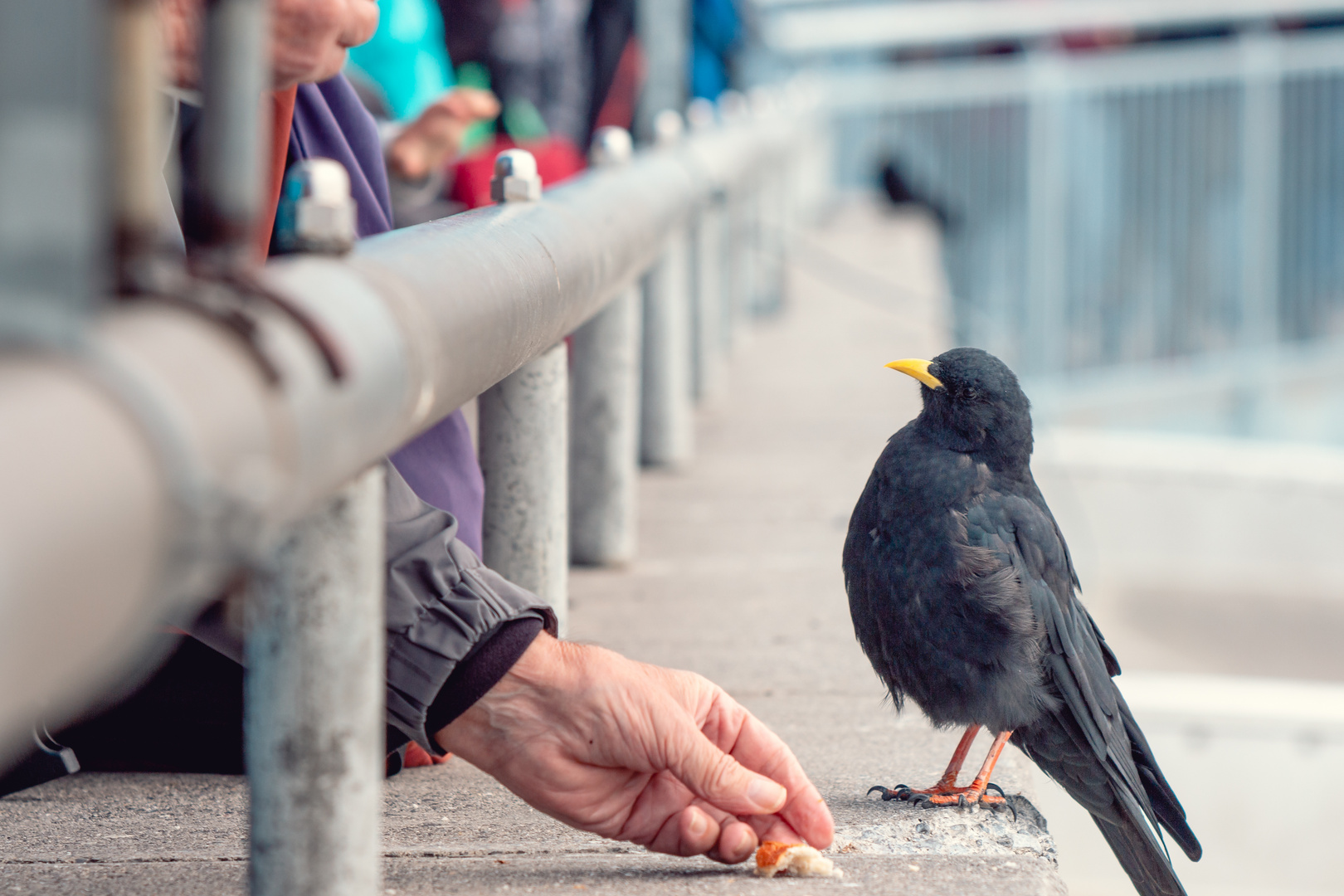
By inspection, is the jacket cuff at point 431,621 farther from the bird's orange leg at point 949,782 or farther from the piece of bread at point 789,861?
the bird's orange leg at point 949,782

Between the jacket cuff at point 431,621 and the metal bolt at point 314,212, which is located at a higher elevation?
the metal bolt at point 314,212

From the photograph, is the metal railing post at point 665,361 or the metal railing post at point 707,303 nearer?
the metal railing post at point 665,361

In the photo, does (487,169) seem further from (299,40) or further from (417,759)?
(299,40)

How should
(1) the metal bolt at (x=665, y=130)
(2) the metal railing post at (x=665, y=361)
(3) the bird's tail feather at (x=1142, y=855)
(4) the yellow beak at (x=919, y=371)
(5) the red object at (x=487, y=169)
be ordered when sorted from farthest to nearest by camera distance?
(1) the metal bolt at (x=665, y=130) < (5) the red object at (x=487, y=169) < (2) the metal railing post at (x=665, y=361) < (4) the yellow beak at (x=919, y=371) < (3) the bird's tail feather at (x=1142, y=855)

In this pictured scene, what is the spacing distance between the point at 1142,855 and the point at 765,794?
699 millimetres

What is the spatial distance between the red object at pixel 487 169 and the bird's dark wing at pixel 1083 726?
2294 millimetres

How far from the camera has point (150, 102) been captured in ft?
2.84

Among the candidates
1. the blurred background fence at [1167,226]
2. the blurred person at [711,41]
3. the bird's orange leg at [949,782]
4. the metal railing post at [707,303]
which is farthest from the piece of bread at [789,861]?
the blurred background fence at [1167,226]

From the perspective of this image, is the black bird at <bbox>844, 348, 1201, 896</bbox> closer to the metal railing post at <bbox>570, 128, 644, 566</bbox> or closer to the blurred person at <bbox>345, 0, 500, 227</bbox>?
the metal railing post at <bbox>570, 128, 644, 566</bbox>

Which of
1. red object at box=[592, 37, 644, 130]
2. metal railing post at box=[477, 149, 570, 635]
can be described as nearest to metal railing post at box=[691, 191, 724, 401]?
red object at box=[592, 37, 644, 130]

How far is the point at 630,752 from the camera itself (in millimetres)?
1688

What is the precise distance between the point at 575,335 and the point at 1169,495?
745 centimetres

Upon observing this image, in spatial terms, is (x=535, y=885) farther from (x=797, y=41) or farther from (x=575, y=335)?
(x=797, y=41)

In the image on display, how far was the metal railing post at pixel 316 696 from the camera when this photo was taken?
1.18 metres
